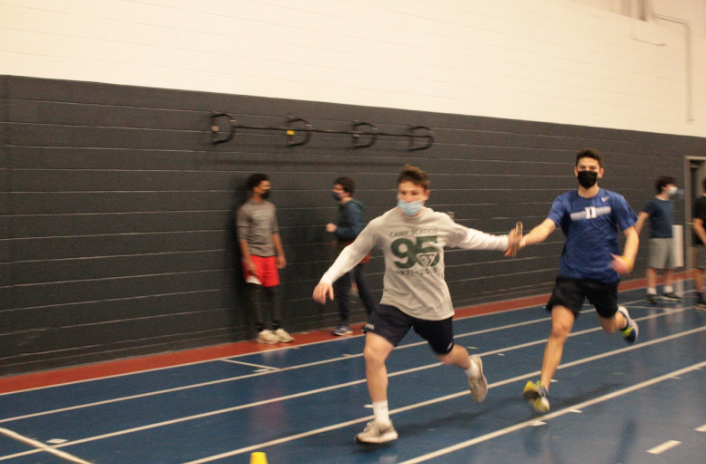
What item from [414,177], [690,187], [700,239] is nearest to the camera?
[414,177]

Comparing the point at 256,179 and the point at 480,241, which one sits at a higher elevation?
the point at 256,179

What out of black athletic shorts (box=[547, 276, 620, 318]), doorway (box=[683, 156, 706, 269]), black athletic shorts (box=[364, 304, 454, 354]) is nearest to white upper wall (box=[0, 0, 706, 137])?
doorway (box=[683, 156, 706, 269])

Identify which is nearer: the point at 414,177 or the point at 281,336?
the point at 414,177

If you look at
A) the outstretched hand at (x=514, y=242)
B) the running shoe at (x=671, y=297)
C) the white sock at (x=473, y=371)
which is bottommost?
the running shoe at (x=671, y=297)

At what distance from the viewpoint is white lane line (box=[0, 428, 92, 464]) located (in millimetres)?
4516

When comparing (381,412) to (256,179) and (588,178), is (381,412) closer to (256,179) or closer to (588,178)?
(588,178)

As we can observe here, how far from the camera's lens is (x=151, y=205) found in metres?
7.69

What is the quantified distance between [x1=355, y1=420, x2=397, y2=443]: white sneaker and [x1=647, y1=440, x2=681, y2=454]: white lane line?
1575 mm

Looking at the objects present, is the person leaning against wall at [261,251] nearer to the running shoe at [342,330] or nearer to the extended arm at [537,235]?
the running shoe at [342,330]

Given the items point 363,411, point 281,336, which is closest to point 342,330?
point 281,336

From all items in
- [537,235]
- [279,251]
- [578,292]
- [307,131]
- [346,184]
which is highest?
[307,131]

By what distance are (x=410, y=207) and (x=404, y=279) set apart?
0.47m

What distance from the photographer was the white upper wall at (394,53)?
7.17 m

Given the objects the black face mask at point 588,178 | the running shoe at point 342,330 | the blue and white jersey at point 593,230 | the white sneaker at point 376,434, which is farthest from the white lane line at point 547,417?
the running shoe at point 342,330
